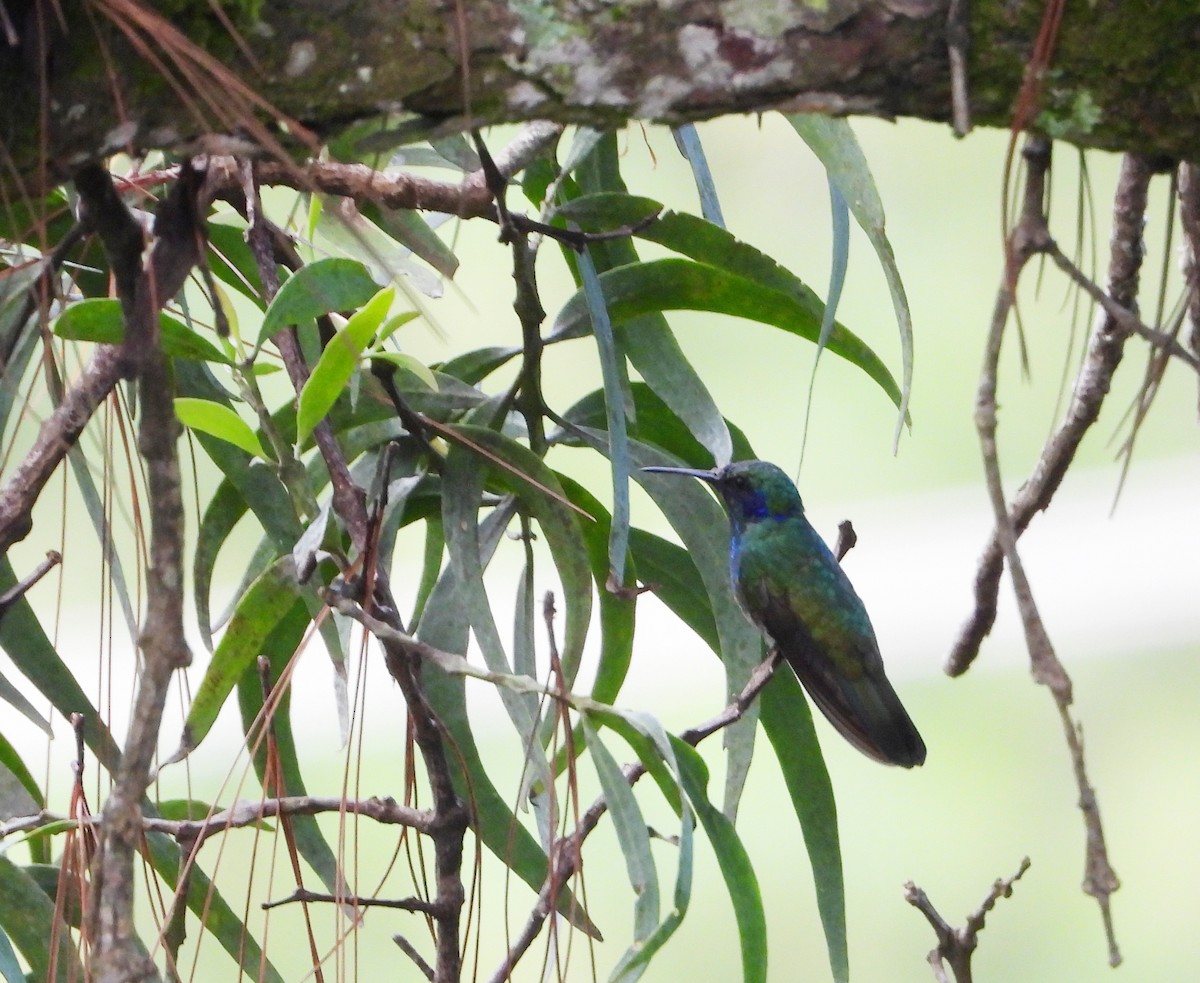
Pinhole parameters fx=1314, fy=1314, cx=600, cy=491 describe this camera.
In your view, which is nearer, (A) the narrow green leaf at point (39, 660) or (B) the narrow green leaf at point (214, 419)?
(B) the narrow green leaf at point (214, 419)

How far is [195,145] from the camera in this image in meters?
0.58

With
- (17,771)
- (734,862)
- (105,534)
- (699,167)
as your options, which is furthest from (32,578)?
(699,167)

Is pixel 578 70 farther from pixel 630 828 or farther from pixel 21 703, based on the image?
pixel 21 703

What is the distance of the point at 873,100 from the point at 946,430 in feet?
12.6

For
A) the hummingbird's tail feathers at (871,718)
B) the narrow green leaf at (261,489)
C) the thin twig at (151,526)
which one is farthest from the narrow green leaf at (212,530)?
the hummingbird's tail feathers at (871,718)

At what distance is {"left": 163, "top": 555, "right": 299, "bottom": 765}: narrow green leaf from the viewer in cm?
84

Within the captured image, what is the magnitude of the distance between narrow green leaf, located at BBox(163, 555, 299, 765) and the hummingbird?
85cm

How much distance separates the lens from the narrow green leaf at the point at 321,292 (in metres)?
0.75

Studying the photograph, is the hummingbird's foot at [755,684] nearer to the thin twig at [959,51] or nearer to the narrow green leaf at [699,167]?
the narrow green leaf at [699,167]

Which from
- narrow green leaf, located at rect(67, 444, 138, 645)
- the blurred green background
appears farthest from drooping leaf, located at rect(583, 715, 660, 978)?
the blurred green background

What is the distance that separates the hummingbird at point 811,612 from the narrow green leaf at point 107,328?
91 cm

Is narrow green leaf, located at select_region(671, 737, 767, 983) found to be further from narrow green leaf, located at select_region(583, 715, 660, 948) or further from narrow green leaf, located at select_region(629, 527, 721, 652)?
narrow green leaf, located at select_region(629, 527, 721, 652)

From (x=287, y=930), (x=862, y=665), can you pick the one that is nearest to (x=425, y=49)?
(x=862, y=665)

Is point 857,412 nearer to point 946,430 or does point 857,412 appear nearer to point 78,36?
point 946,430
